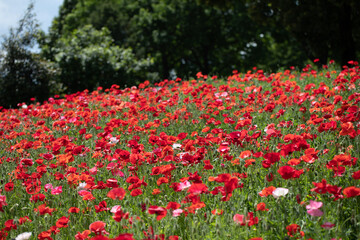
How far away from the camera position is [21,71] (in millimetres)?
14195

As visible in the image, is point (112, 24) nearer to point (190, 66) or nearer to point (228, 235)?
point (190, 66)

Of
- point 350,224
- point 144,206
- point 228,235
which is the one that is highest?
point 144,206

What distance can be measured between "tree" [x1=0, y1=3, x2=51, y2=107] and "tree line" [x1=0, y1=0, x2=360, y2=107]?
3cm

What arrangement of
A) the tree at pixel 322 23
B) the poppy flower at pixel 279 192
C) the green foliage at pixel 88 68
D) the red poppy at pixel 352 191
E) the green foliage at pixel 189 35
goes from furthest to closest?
1. the green foliage at pixel 189 35
2. the green foliage at pixel 88 68
3. the tree at pixel 322 23
4. the poppy flower at pixel 279 192
5. the red poppy at pixel 352 191

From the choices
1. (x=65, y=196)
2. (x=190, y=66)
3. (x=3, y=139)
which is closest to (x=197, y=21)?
(x=190, y=66)

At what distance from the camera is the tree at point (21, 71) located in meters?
14.0

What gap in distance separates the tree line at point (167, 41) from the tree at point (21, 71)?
3cm

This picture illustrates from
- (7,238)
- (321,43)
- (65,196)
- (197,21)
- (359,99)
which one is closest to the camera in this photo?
(7,238)

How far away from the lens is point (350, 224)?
255cm

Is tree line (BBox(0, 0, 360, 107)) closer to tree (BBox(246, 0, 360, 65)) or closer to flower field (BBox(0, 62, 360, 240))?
tree (BBox(246, 0, 360, 65))

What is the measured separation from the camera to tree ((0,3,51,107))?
14.0 m

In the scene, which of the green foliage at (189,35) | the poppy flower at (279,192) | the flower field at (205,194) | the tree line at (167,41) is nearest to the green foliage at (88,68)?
the tree line at (167,41)

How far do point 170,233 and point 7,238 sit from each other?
1359 millimetres

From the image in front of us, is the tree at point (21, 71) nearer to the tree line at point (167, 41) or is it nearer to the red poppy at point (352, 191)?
the tree line at point (167, 41)
